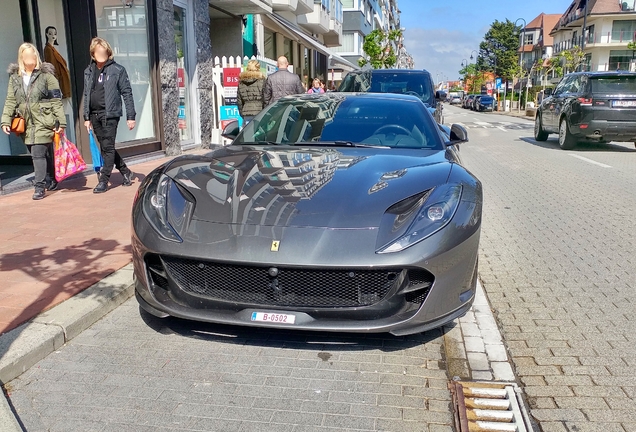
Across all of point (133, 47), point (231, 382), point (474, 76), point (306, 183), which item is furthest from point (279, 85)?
point (474, 76)

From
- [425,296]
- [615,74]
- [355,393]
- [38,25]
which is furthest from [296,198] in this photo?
[615,74]

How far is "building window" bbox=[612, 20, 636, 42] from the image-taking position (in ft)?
214

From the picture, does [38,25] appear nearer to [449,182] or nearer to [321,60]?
[449,182]

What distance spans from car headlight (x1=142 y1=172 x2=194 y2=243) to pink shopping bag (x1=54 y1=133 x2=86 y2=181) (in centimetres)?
411

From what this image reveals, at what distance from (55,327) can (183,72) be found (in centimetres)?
1009

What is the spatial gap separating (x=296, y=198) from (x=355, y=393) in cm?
110

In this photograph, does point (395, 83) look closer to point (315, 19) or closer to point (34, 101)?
point (34, 101)

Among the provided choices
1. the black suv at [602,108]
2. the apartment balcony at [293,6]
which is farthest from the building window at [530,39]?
the black suv at [602,108]

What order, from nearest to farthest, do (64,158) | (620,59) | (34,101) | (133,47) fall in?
(34,101) < (64,158) < (133,47) < (620,59)

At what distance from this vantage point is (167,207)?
10.8 feet

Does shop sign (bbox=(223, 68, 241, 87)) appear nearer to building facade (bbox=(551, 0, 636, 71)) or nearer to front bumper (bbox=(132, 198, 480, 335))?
front bumper (bbox=(132, 198, 480, 335))

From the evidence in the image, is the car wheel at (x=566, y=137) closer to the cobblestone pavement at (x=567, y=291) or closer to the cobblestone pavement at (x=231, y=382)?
the cobblestone pavement at (x=567, y=291)

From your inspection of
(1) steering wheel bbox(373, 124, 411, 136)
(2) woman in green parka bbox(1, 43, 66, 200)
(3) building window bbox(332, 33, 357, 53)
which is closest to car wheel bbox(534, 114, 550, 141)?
(1) steering wheel bbox(373, 124, 411, 136)

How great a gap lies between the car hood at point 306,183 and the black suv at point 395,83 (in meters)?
7.80
